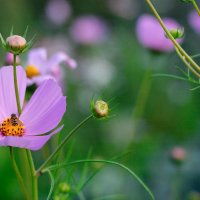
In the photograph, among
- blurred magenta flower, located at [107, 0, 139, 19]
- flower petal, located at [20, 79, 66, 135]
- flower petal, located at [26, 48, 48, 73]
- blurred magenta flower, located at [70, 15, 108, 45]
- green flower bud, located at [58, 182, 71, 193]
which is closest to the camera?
flower petal, located at [20, 79, 66, 135]

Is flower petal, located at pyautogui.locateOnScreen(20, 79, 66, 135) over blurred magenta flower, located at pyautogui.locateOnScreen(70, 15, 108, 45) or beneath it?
over

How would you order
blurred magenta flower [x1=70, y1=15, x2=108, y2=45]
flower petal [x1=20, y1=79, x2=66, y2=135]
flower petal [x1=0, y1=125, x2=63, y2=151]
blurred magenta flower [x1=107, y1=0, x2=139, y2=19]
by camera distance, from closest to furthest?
flower petal [x1=0, y1=125, x2=63, y2=151]
flower petal [x1=20, y1=79, x2=66, y2=135]
blurred magenta flower [x1=70, y1=15, x2=108, y2=45]
blurred magenta flower [x1=107, y1=0, x2=139, y2=19]

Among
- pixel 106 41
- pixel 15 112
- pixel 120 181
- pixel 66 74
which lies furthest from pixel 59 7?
pixel 15 112

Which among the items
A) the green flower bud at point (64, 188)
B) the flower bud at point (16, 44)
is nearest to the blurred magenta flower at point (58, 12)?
the green flower bud at point (64, 188)

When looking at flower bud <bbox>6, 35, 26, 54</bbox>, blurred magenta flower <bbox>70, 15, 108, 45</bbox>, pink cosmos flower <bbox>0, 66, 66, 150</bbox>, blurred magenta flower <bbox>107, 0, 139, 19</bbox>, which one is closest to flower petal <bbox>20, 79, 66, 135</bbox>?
pink cosmos flower <bbox>0, 66, 66, 150</bbox>

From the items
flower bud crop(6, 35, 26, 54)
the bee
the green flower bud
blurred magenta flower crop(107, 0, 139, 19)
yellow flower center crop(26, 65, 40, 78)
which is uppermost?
flower bud crop(6, 35, 26, 54)

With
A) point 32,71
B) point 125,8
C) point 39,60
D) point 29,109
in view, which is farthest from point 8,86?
point 125,8

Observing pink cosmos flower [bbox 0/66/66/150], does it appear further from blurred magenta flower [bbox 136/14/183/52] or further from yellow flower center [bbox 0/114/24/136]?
blurred magenta flower [bbox 136/14/183/52]

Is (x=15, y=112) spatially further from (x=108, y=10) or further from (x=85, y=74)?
(x=108, y=10)

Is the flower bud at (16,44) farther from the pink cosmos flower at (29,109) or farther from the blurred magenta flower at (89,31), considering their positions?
the blurred magenta flower at (89,31)
